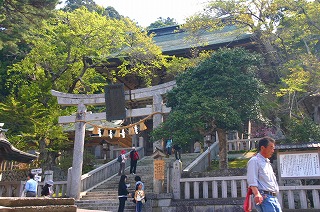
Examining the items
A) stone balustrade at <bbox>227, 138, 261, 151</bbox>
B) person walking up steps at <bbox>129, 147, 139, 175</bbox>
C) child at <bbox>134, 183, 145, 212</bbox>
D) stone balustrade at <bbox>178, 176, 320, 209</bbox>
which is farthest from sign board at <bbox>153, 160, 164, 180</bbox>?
stone balustrade at <bbox>227, 138, 261, 151</bbox>

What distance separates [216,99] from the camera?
12.8 m

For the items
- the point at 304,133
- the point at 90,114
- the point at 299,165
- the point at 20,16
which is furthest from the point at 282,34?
the point at 20,16

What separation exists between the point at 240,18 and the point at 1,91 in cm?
1663

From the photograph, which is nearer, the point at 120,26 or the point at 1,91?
the point at 120,26

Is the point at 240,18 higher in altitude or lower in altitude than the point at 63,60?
higher

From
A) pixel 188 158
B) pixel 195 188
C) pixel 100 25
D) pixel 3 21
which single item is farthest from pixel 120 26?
pixel 195 188

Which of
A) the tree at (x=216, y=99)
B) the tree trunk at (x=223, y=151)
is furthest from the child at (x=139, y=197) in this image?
the tree trunk at (x=223, y=151)

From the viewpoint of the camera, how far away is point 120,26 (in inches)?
829

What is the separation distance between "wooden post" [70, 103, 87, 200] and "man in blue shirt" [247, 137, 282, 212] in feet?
36.7

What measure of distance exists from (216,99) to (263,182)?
846 cm

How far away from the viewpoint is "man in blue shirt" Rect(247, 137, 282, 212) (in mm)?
4321

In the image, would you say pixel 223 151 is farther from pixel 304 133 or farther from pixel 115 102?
pixel 115 102

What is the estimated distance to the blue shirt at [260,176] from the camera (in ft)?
14.6

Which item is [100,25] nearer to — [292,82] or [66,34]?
[66,34]
